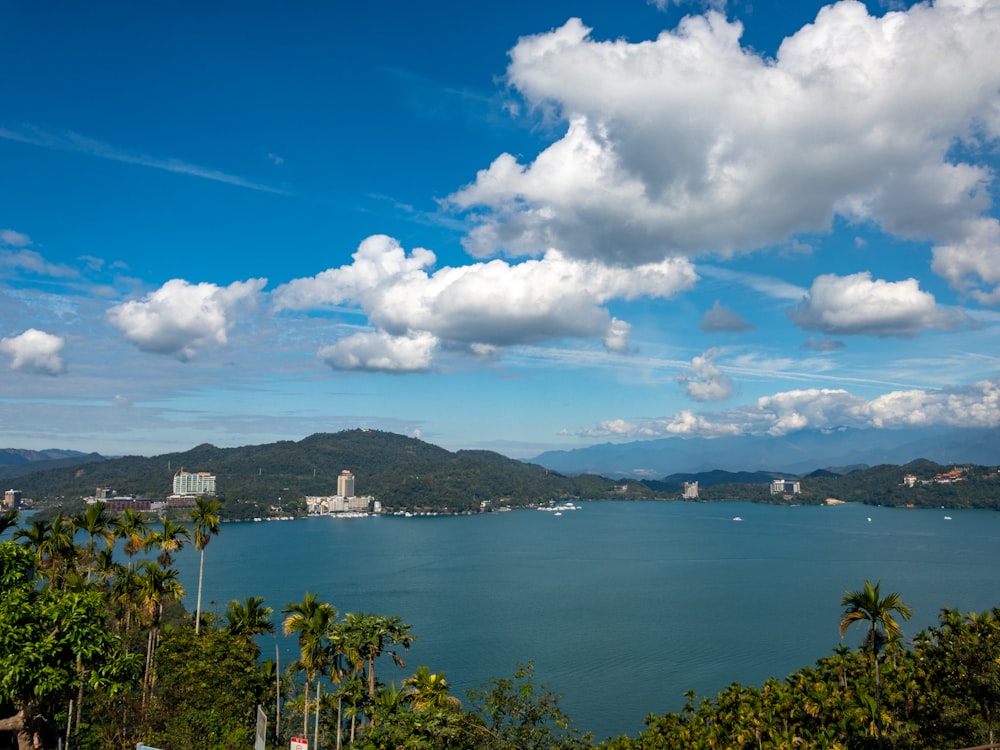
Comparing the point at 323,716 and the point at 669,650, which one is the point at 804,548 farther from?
the point at 323,716

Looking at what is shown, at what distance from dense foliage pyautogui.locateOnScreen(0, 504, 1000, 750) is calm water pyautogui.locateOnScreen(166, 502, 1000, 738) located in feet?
63.7

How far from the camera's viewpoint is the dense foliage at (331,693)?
13.8 m

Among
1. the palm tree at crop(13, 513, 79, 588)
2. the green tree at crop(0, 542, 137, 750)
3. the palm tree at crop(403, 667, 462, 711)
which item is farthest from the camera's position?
the palm tree at crop(13, 513, 79, 588)

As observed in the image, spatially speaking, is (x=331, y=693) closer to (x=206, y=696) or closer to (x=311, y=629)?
(x=206, y=696)

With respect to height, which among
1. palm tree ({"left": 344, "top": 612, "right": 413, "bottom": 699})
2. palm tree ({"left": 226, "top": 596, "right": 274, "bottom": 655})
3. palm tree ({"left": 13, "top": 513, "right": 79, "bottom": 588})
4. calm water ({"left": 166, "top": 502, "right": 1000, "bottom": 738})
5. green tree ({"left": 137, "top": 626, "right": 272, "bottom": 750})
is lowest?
calm water ({"left": 166, "top": 502, "right": 1000, "bottom": 738})

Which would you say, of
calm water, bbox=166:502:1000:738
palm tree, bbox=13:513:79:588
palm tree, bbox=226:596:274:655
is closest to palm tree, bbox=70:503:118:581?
palm tree, bbox=13:513:79:588

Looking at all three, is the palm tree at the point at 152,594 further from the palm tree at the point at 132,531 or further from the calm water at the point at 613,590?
the calm water at the point at 613,590

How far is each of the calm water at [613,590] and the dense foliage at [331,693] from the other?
19408 mm

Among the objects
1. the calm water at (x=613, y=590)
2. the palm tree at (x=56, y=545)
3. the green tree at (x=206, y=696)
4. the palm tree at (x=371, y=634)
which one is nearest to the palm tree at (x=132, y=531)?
the palm tree at (x=56, y=545)

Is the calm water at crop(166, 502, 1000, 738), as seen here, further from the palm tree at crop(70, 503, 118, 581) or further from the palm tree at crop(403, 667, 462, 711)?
the palm tree at crop(403, 667, 462, 711)

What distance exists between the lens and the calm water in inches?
2053

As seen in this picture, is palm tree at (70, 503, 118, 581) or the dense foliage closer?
the dense foliage

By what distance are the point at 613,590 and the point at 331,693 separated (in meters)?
67.7

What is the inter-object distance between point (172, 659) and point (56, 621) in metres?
14.6
